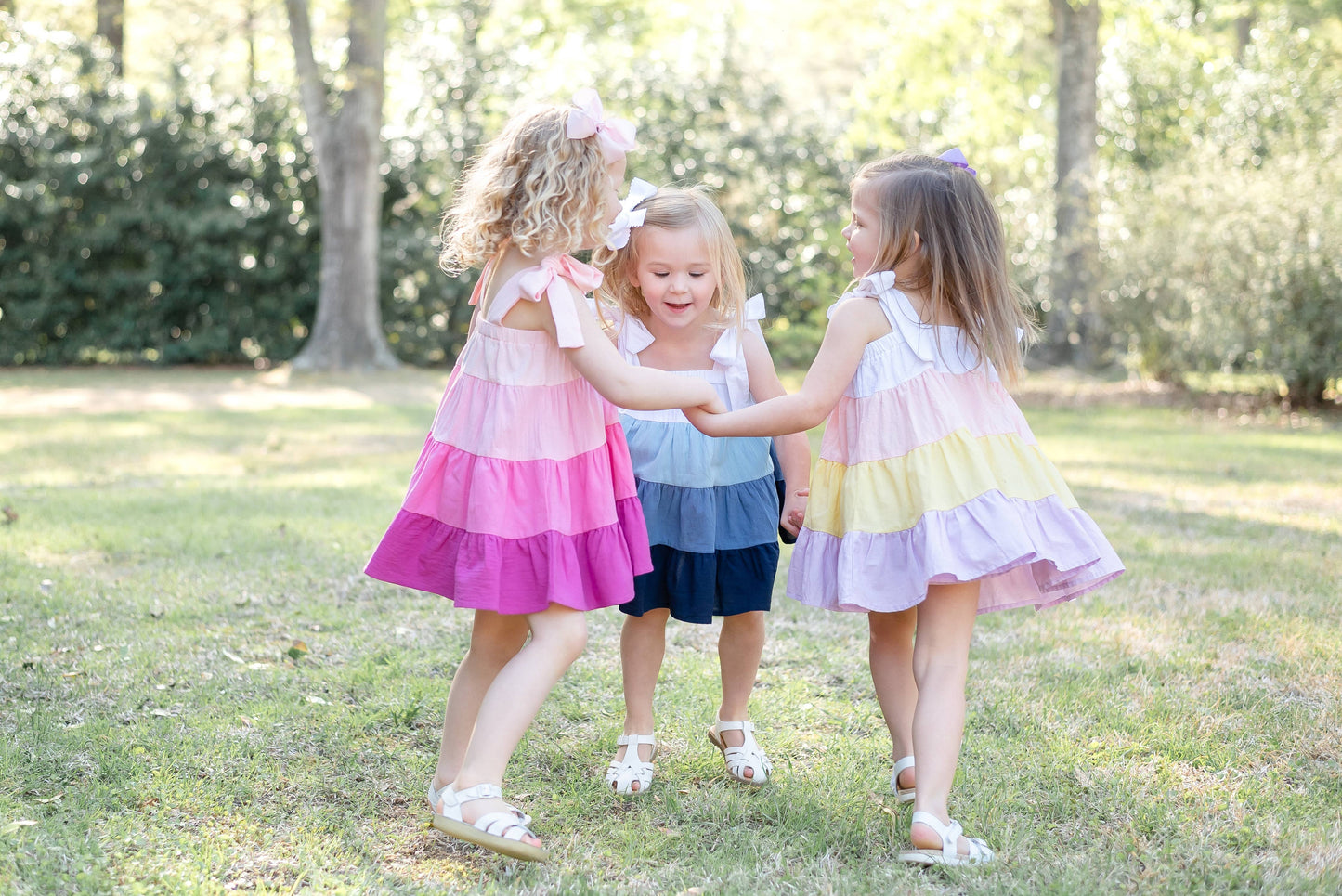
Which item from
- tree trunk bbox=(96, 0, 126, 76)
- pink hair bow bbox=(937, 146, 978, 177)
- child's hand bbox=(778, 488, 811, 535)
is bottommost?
child's hand bbox=(778, 488, 811, 535)

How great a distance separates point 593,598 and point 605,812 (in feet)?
1.68

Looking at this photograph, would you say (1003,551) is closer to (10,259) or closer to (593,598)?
(593,598)

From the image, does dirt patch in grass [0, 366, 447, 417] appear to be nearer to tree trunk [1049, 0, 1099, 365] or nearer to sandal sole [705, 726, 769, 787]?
tree trunk [1049, 0, 1099, 365]

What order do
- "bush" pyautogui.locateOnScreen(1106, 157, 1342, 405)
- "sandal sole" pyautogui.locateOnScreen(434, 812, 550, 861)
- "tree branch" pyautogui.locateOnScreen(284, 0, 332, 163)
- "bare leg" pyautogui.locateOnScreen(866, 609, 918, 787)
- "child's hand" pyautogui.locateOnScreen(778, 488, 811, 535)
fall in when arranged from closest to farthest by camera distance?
"sandal sole" pyautogui.locateOnScreen(434, 812, 550, 861), "bare leg" pyautogui.locateOnScreen(866, 609, 918, 787), "child's hand" pyautogui.locateOnScreen(778, 488, 811, 535), "bush" pyautogui.locateOnScreen(1106, 157, 1342, 405), "tree branch" pyautogui.locateOnScreen(284, 0, 332, 163)

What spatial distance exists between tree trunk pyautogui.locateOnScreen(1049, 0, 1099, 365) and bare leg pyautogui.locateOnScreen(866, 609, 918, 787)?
417 inches

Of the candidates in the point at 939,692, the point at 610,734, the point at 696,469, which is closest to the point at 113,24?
the point at 610,734

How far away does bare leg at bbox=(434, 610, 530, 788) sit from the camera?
8.29 ft

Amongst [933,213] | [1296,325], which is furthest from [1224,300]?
[933,213]

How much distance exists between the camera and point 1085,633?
3883mm

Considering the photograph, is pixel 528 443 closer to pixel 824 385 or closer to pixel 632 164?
pixel 824 385

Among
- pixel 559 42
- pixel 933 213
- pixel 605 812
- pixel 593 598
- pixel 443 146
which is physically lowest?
pixel 605 812

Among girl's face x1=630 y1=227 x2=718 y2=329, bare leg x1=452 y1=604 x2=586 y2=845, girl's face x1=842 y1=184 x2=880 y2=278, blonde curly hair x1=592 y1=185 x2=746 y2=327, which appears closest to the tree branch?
blonde curly hair x1=592 y1=185 x2=746 y2=327

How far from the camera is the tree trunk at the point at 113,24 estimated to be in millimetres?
15863

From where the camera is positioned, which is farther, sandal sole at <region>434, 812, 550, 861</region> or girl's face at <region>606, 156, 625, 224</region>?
girl's face at <region>606, 156, 625, 224</region>
